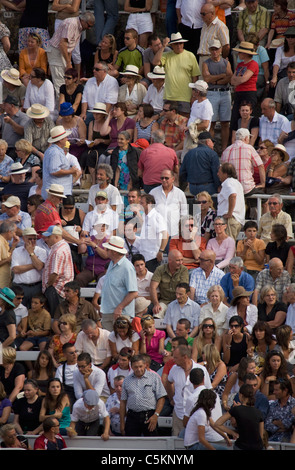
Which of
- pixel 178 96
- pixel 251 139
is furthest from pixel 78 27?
pixel 251 139

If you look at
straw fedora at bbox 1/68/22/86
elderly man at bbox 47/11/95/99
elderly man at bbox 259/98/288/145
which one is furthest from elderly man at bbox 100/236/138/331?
elderly man at bbox 47/11/95/99

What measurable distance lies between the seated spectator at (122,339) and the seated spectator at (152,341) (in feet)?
0.26

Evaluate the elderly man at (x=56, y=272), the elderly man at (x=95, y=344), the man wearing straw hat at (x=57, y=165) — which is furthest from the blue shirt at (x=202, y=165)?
the elderly man at (x=95, y=344)

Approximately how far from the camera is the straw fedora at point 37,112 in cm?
1734

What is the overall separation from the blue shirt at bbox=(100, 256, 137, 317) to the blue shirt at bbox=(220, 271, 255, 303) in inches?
43.0

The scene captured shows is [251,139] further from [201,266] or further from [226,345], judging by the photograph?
[226,345]

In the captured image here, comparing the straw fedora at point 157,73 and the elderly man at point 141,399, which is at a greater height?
the straw fedora at point 157,73

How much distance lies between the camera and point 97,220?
15.3 m

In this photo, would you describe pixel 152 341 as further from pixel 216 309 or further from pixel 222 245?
pixel 222 245

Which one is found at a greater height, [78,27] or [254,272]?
[78,27]

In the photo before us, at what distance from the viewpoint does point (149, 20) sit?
772 inches

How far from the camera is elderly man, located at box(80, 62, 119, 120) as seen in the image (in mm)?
18094

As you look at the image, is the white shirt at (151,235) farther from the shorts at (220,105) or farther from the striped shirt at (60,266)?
the shorts at (220,105)
